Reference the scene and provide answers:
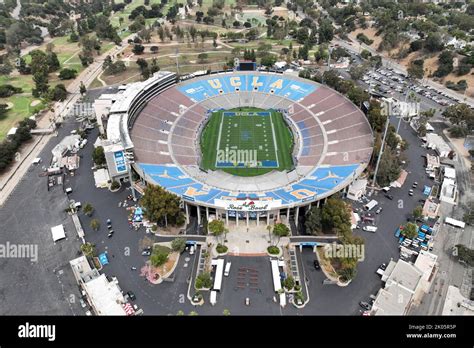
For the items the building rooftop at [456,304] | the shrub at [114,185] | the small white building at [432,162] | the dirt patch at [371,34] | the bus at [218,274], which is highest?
the dirt patch at [371,34]

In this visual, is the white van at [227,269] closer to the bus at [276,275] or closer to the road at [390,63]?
the bus at [276,275]

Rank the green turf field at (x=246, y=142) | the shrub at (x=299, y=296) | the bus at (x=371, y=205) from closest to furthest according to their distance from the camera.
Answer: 1. the shrub at (x=299, y=296)
2. the bus at (x=371, y=205)
3. the green turf field at (x=246, y=142)

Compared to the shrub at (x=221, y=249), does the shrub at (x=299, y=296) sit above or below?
below

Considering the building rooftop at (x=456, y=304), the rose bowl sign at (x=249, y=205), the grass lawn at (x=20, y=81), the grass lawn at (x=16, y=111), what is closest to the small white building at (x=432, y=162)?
the building rooftop at (x=456, y=304)

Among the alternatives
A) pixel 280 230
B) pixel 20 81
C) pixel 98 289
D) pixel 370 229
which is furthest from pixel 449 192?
pixel 20 81

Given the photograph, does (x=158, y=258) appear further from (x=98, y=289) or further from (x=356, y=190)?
(x=356, y=190)

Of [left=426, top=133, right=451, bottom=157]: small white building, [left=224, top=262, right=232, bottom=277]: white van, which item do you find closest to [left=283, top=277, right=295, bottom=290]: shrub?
[left=224, top=262, right=232, bottom=277]: white van
